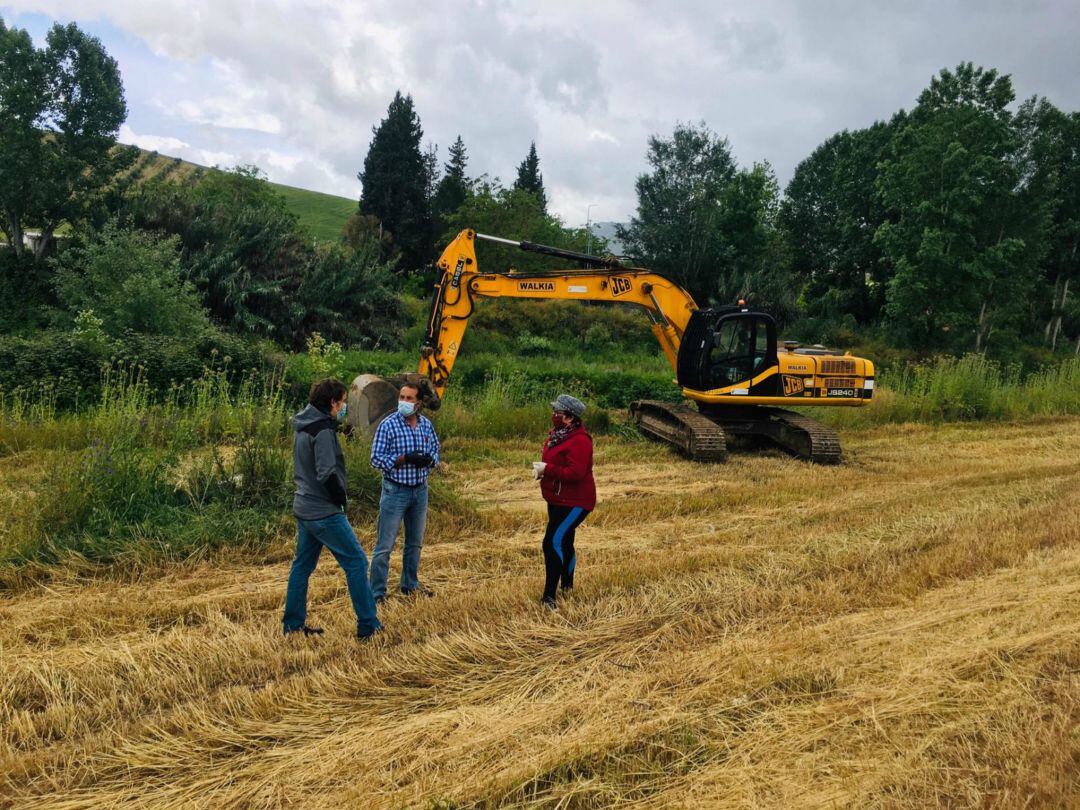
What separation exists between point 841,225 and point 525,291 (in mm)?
30656

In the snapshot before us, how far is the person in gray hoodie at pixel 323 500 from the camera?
4699 mm

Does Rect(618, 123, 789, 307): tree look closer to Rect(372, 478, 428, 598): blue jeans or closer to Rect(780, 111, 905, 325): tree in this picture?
Rect(780, 111, 905, 325): tree

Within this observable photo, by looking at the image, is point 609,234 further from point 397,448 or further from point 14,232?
point 397,448

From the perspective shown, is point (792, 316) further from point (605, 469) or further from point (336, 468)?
point (336, 468)

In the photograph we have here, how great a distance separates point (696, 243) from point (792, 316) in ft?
20.0

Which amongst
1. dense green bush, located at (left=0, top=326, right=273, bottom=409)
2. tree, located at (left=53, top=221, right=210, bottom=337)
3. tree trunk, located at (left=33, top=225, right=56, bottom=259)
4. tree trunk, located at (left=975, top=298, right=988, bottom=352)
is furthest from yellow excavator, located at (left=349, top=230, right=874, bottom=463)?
tree trunk, located at (left=975, top=298, right=988, bottom=352)

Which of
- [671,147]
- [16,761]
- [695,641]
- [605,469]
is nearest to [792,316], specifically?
[671,147]

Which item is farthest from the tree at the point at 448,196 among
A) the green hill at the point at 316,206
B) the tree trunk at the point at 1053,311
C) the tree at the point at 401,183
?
the tree trunk at the point at 1053,311

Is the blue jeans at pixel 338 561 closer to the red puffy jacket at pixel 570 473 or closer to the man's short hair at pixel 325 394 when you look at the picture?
the man's short hair at pixel 325 394

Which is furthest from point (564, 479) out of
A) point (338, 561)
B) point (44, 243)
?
point (44, 243)

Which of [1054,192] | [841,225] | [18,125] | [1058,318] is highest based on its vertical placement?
[1054,192]

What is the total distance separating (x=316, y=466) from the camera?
15.4 feet

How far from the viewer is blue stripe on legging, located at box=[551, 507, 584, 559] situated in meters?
5.43

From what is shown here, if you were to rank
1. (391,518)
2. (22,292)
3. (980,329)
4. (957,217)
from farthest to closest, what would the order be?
1. (980,329)
2. (957,217)
3. (22,292)
4. (391,518)
